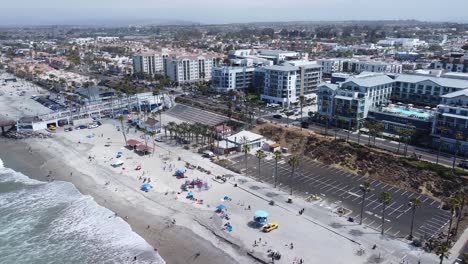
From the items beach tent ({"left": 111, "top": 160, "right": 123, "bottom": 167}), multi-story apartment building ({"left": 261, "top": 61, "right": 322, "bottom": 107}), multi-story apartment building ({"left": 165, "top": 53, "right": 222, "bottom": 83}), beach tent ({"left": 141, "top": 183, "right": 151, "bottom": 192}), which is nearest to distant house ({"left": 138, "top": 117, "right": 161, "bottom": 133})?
beach tent ({"left": 111, "top": 160, "right": 123, "bottom": 167})

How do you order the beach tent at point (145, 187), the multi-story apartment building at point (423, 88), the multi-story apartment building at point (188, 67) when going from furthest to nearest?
the multi-story apartment building at point (188, 67) → the multi-story apartment building at point (423, 88) → the beach tent at point (145, 187)

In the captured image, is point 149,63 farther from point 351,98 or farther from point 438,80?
point 438,80

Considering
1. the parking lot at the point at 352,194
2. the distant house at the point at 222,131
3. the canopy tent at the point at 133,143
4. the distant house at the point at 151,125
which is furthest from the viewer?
the distant house at the point at 151,125

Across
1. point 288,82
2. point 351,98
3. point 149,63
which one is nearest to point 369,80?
point 351,98

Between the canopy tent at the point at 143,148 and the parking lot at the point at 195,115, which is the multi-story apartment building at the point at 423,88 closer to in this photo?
the parking lot at the point at 195,115

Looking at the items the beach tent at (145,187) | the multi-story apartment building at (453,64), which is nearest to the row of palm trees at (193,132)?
the beach tent at (145,187)

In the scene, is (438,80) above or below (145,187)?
above

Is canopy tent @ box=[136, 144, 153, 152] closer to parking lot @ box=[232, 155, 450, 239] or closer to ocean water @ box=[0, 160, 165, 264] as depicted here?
ocean water @ box=[0, 160, 165, 264]
